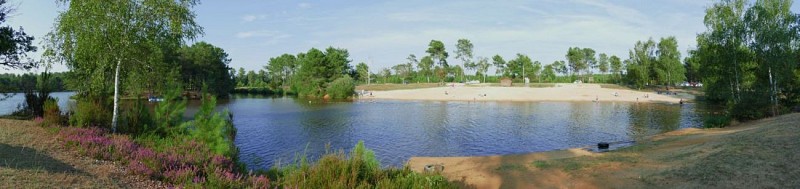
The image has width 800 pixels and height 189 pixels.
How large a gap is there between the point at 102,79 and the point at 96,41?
2322mm

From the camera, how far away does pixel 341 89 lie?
78812 millimetres

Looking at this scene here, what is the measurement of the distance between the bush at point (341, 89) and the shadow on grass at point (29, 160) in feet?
227

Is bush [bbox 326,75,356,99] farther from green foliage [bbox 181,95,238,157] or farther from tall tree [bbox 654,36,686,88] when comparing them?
green foliage [bbox 181,95,238,157]

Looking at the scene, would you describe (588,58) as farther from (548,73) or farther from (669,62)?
(669,62)

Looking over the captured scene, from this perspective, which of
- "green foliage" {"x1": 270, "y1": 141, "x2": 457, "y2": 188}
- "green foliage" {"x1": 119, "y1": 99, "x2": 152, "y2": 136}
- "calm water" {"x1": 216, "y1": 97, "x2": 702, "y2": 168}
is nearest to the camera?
"green foliage" {"x1": 270, "y1": 141, "x2": 457, "y2": 188}

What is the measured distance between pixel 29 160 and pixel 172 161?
8.29 feet

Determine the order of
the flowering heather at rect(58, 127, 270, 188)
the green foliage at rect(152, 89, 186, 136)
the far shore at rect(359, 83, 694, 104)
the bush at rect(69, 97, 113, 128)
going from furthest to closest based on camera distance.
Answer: the far shore at rect(359, 83, 694, 104)
the green foliage at rect(152, 89, 186, 136)
the bush at rect(69, 97, 113, 128)
the flowering heather at rect(58, 127, 270, 188)

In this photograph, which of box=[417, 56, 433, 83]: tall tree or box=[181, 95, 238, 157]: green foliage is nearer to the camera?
box=[181, 95, 238, 157]: green foliage

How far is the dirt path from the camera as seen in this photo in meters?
6.68

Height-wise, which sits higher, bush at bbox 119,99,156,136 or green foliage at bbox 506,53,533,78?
green foliage at bbox 506,53,533,78

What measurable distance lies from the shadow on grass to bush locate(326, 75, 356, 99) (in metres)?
69.1

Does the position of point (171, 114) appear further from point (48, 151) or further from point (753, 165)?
point (753, 165)

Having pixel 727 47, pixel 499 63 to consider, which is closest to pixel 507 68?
pixel 499 63

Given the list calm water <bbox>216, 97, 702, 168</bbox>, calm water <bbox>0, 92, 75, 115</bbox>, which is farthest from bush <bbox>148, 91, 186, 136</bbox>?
calm water <bbox>0, 92, 75, 115</bbox>
